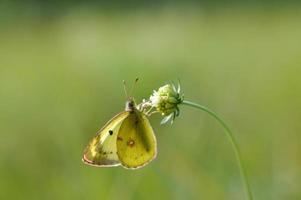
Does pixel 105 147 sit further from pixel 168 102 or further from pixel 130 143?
pixel 168 102

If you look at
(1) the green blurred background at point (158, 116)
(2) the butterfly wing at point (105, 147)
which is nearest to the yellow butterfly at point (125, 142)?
(2) the butterfly wing at point (105, 147)

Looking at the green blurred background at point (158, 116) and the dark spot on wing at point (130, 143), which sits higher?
the green blurred background at point (158, 116)

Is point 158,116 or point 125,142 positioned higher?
point 158,116

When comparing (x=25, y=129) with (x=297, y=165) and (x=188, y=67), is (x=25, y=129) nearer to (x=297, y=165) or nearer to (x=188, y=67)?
(x=188, y=67)

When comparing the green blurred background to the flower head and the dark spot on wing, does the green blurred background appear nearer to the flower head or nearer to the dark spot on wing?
the dark spot on wing

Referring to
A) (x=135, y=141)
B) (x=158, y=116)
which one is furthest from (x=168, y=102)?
(x=158, y=116)

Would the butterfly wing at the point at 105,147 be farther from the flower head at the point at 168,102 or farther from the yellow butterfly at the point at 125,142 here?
the flower head at the point at 168,102
